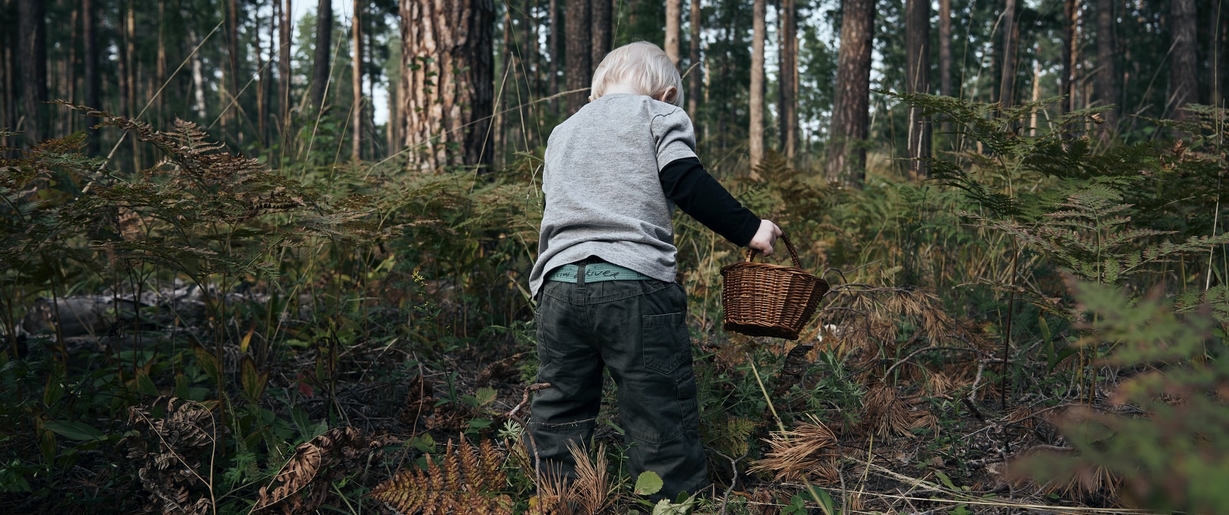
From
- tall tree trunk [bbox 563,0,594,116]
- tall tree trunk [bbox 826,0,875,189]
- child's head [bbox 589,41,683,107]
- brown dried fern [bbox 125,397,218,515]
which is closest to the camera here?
brown dried fern [bbox 125,397,218,515]

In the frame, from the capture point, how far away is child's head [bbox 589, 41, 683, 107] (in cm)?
270

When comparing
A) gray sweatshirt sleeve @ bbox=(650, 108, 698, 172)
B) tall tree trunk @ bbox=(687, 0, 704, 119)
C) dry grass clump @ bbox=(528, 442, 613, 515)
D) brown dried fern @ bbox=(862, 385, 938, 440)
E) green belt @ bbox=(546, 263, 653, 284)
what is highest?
tall tree trunk @ bbox=(687, 0, 704, 119)

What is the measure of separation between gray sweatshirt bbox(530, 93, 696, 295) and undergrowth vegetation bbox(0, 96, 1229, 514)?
60cm

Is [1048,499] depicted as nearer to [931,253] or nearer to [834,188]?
[931,253]

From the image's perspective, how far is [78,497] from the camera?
2.33 metres

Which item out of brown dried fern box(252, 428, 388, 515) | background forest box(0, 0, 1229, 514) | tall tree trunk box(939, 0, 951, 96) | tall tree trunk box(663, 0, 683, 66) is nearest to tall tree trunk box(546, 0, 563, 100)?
tall tree trunk box(663, 0, 683, 66)

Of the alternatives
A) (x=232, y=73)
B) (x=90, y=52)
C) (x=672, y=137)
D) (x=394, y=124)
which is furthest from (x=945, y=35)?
(x=672, y=137)

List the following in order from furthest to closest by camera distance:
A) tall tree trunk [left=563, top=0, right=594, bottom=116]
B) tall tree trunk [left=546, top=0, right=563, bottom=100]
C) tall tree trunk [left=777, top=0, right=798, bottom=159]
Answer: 1. tall tree trunk [left=777, top=0, right=798, bottom=159]
2. tall tree trunk [left=546, top=0, right=563, bottom=100]
3. tall tree trunk [left=563, top=0, right=594, bottom=116]

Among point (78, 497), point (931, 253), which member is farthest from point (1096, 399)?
point (78, 497)

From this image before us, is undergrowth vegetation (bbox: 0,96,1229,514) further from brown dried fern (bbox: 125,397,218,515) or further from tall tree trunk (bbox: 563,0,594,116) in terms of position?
tall tree trunk (bbox: 563,0,594,116)

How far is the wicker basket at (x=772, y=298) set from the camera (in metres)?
2.48

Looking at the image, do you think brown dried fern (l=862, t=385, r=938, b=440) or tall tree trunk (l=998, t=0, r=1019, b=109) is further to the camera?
tall tree trunk (l=998, t=0, r=1019, b=109)

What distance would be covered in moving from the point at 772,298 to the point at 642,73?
2.98ft

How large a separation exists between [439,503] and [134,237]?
67.1 inches
